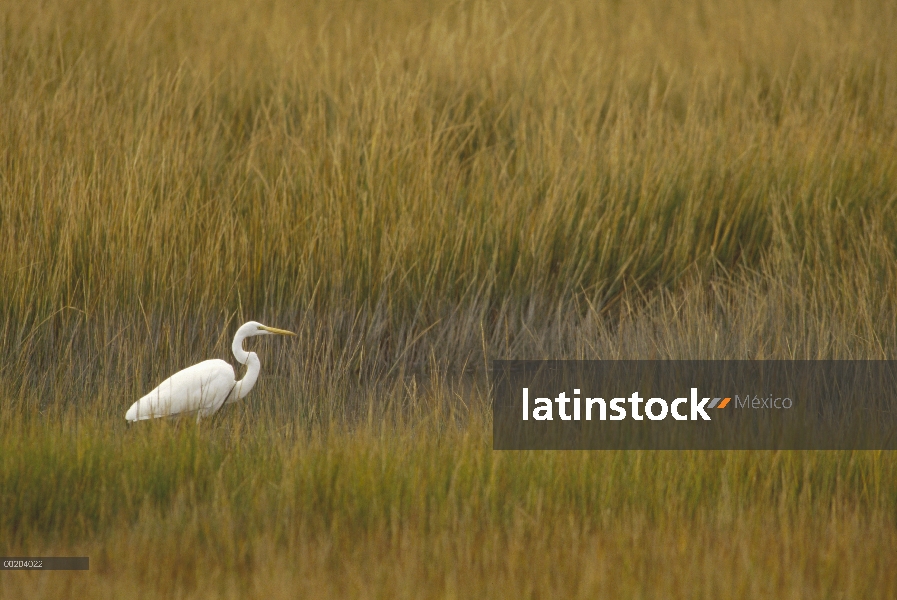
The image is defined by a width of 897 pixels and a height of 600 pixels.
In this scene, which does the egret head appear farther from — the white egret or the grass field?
the grass field

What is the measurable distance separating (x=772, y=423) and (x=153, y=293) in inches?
103

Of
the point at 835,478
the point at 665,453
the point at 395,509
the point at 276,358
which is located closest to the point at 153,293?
the point at 276,358

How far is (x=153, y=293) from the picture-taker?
13.6ft
